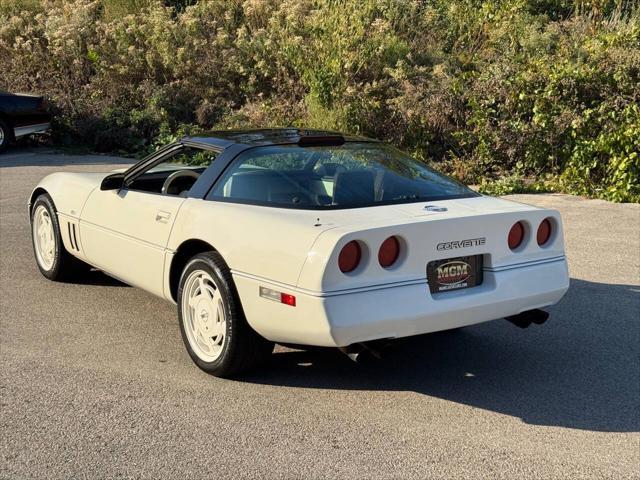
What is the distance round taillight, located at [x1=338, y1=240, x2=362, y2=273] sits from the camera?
3.88 m

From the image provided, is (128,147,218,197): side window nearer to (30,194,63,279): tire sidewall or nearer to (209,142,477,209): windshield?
(209,142,477,209): windshield

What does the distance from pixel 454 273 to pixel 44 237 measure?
380 cm

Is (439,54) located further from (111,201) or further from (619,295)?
(111,201)

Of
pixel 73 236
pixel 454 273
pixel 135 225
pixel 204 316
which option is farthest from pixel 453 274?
pixel 73 236

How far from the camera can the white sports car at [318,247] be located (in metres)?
3.91

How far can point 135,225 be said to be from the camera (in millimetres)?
5246

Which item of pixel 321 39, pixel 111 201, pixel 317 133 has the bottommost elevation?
pixel 111 201

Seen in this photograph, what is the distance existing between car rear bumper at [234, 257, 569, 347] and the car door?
93 centimetres

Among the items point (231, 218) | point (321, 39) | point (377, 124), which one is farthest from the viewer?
point (321, 39)

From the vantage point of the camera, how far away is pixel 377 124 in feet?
42.4

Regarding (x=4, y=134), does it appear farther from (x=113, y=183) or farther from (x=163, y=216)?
(x=163, y=216)

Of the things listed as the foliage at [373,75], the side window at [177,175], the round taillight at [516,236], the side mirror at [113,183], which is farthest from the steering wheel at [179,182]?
the foliage at [373,75]

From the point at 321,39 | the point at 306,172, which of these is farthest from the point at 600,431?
the point at 321,39

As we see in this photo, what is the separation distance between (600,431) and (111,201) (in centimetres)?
348
